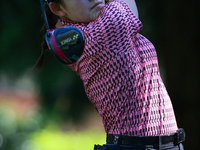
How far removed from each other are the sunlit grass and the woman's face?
3.52 metres

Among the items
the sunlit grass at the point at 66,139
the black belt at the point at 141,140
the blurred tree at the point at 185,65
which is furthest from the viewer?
the sunlit grass at the point at 66,139

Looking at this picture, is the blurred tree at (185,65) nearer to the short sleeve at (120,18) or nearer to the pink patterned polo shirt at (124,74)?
the pink patterned polo shirt at (124,74)

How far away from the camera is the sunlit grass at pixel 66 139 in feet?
15.8

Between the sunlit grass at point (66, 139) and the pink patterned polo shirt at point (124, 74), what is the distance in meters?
3.42

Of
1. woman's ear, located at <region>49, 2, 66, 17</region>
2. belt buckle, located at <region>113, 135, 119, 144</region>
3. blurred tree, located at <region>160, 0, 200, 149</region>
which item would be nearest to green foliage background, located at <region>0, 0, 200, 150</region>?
blurred tree, located at <region>160, 0, 200, 149</region>

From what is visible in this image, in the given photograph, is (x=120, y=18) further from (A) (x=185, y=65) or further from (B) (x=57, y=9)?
(A) (x=185, y=65)

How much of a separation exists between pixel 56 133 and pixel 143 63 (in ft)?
12.1

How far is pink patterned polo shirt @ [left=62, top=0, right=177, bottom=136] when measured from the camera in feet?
4.90

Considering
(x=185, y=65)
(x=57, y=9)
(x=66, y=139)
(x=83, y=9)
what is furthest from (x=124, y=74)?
(x=66, y=139)

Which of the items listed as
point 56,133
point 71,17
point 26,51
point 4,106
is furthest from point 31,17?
point 71,17

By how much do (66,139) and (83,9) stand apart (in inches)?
145

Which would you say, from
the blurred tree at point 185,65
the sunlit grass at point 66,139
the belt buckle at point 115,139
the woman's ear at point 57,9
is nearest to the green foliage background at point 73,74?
the blurred tree at point 185,65

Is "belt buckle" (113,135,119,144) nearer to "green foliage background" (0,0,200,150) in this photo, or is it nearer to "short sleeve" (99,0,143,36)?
"short sleeve" (99,0,143,36)

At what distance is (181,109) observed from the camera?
9.48 feet
